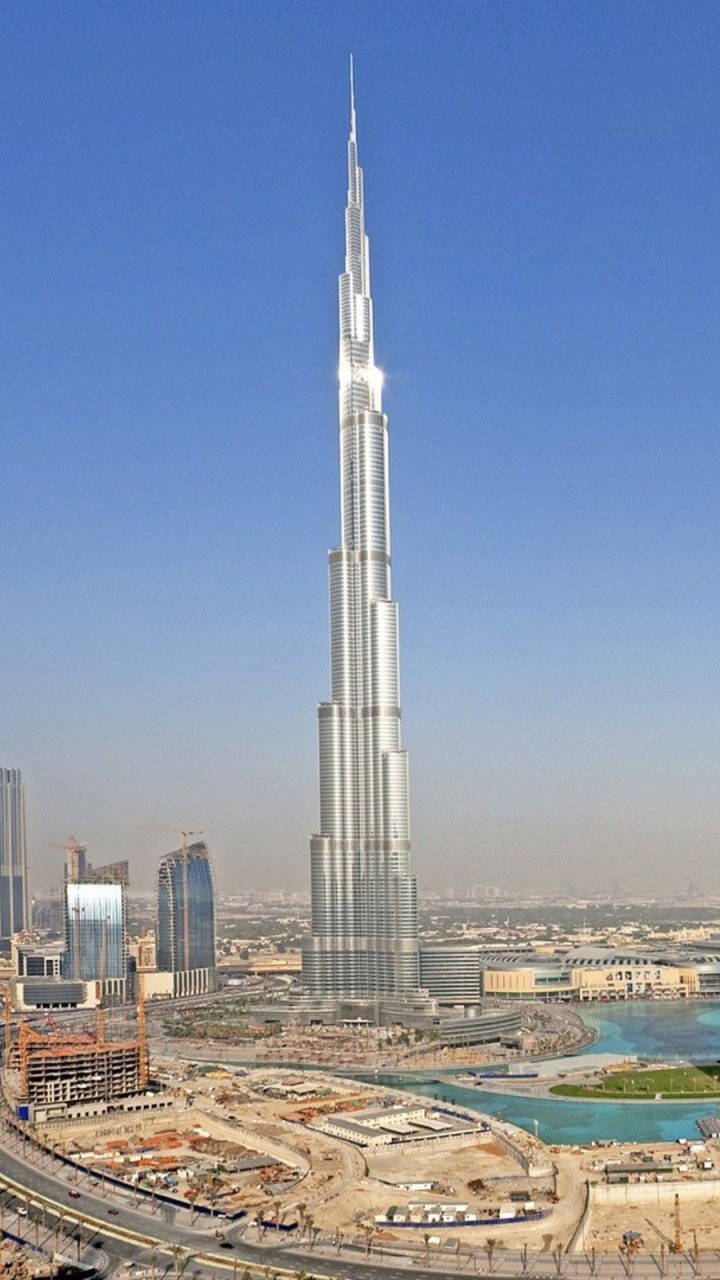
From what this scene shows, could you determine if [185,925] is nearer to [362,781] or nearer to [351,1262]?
[362,781]

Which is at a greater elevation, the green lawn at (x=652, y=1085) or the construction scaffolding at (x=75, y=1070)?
the construction scaffolding at (x=75, y=1070)

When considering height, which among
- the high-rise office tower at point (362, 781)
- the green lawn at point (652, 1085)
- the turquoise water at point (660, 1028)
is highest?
the high-rise office tower at point (362, 781)

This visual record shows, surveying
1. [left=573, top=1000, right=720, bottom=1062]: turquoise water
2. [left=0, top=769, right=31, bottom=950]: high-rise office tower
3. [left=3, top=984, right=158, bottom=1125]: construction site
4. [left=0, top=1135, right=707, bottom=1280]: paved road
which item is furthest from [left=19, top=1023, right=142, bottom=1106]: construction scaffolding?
[left=0, top=769, right=31, bottom=950]: high-rise office tower

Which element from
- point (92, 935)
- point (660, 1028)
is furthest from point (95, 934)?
point (660, 1028)

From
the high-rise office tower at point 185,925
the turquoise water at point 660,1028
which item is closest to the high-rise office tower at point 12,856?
the high-rise office tower at point 185,925

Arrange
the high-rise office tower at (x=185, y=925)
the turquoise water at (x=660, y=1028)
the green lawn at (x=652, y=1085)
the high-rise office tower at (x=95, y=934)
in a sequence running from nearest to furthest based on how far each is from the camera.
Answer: the green lawn at (x=652, y=1085) → the turquoise water at (x=660, y=1028) → the high-rise office tower at (x=95, y=934) → the high-rise office tower at (x=185, y=925)

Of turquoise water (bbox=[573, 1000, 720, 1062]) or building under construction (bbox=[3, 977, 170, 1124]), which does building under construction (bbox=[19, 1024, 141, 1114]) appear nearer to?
building under construction (bbox=[3, 977, 170, 1124])

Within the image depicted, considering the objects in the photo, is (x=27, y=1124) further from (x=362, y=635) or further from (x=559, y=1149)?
(x=362, y=635)

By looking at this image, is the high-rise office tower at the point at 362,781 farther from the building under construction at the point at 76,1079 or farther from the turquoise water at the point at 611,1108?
the building under construction at the point at 76,1079
